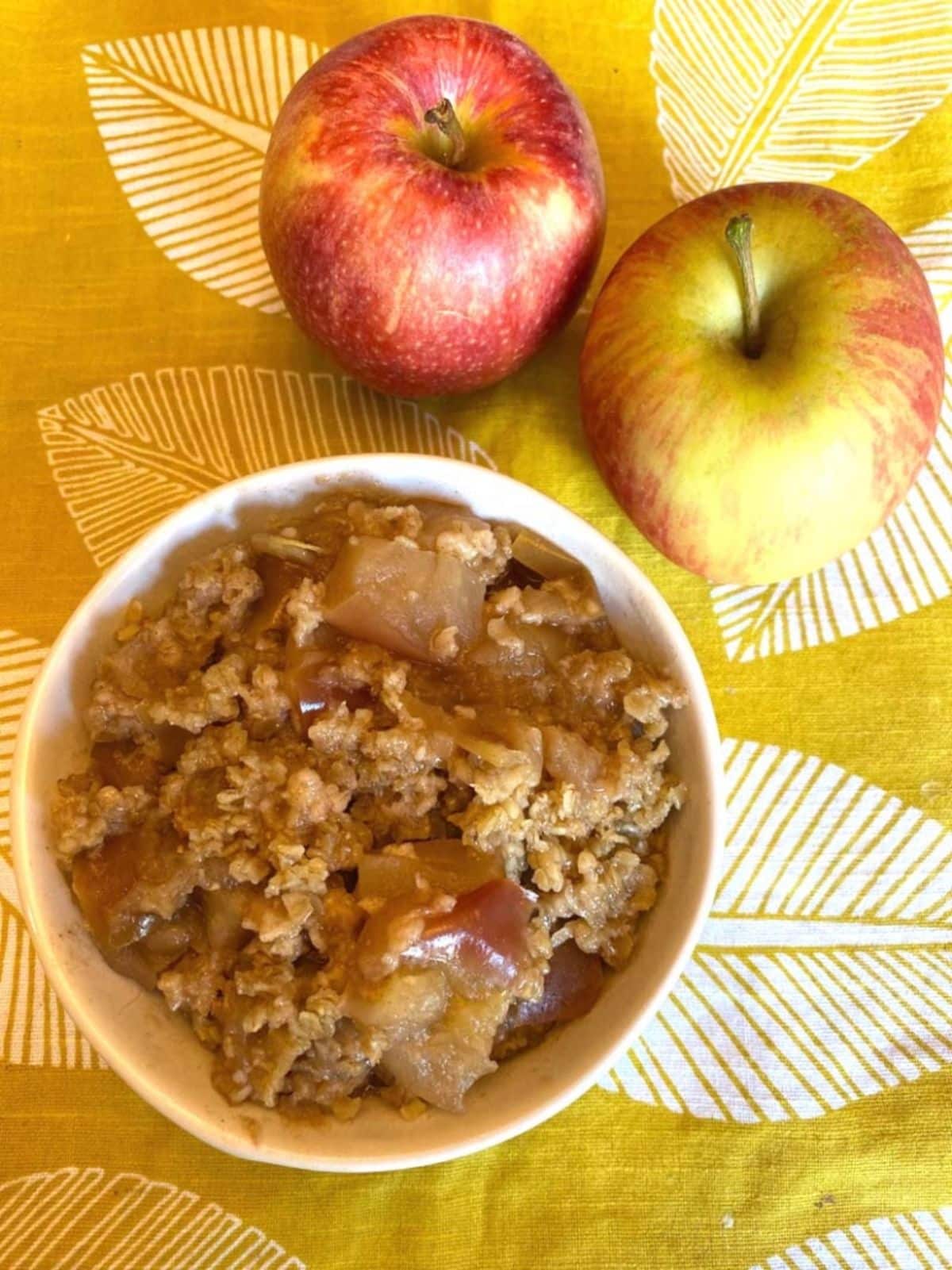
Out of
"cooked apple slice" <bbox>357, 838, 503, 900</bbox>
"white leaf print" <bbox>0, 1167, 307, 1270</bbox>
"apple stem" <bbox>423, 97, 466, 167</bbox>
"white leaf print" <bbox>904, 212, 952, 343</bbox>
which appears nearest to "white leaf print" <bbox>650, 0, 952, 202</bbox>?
"white leaf print" <bbox>904, 212, 952, 343</bbox>

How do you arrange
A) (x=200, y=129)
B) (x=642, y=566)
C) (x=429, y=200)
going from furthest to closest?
(x=200, y=129), (x=642, y=566), (x=429, y=200)

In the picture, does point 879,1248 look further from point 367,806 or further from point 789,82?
point 789,82

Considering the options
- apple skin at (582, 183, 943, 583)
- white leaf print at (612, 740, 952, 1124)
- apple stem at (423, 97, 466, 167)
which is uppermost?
apple stem at (423, 97, 466, 167)

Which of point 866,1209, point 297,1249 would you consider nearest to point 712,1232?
point 866,1209

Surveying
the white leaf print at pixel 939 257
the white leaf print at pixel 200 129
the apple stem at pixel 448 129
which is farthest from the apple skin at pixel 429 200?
the white leaf print at pixel 939 257

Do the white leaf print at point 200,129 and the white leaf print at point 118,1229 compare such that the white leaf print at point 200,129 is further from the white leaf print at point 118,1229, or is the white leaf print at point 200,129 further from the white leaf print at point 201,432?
the white leaf print at point 118,1229

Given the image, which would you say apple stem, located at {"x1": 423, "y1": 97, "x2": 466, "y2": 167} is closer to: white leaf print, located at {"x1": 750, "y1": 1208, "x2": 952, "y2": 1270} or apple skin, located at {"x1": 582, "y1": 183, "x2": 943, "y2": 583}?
apple skin, located at {"x1": 582, "y1": 183, "x2": 943, "y2": 583}

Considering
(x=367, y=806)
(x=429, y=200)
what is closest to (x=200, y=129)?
(x=429, y=200)
